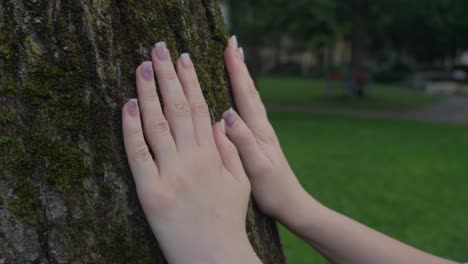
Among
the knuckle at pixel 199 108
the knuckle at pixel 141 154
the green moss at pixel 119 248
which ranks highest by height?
the knuckle at pixel 199 108

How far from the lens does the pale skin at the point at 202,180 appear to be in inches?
50.8

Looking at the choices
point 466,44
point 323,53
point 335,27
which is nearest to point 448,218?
point 335,27

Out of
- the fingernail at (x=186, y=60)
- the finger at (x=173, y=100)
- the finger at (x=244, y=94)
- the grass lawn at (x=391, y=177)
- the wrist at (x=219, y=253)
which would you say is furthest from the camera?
the grass lawn at (x=391, y=177)

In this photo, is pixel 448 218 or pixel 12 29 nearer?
pixel 12 29

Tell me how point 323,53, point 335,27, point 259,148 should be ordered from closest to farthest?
A: point 259,148 → point 335,27 → point 323,53

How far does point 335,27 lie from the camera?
797 inches

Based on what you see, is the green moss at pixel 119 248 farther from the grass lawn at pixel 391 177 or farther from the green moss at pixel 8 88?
the grass lawn at pixel 391 177

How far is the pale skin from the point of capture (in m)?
1.29

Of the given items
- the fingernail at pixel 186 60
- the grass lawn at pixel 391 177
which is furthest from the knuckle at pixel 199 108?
the grass lawn at pixel 391 177

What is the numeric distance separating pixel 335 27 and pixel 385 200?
13607 millimetres

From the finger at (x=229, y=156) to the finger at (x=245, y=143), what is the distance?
0.11m

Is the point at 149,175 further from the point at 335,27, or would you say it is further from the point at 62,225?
the point at 335,27

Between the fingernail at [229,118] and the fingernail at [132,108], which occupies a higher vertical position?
the fingernail at [132,108]

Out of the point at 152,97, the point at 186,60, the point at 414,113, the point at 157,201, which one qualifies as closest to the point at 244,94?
the point at 186,60
